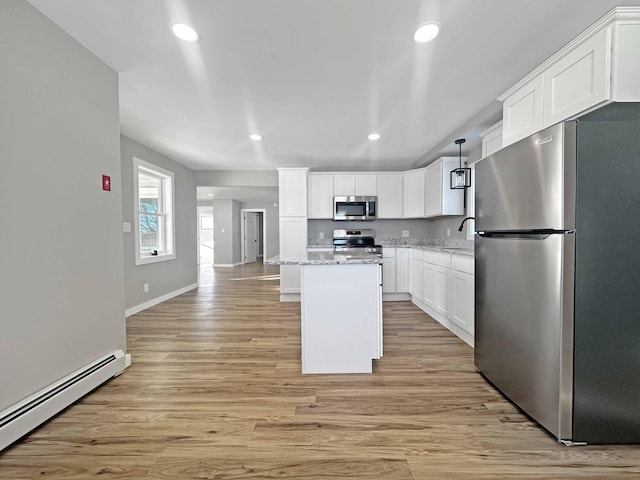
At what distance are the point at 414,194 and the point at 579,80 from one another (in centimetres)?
330

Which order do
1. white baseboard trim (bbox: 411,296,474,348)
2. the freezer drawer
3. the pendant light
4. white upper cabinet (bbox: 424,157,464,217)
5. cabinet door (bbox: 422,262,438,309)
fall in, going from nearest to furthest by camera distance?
the freezer drawer < white baseboard trim (bbox: 411,296,474,348) < cabinet door (bbox: 422,262,438,309) < the pendant light < white upper cabinet (bbox: 424,157,464,217)

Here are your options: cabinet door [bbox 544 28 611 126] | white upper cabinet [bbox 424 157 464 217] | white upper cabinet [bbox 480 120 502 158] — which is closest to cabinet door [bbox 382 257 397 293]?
white upper cabinet [bbox 424 157 464 217]

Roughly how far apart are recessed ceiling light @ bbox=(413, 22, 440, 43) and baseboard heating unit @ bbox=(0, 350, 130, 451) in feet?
10.1

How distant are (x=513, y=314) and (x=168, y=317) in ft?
12.7

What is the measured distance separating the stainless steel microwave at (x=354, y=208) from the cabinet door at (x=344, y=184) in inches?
6.5

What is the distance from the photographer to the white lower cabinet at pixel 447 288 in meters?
2.87

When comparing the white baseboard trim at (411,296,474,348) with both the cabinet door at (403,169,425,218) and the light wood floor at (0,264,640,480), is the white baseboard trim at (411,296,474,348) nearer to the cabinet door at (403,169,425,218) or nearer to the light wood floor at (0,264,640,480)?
the light wood floor at (0,264,640,480)

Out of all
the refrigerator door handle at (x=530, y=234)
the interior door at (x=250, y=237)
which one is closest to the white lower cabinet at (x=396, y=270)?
the refrigerator door handle at (x=530, y=234)

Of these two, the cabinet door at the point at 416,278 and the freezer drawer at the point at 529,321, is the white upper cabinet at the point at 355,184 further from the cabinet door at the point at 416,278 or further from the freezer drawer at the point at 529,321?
the freezer drawer at the point at 529,321

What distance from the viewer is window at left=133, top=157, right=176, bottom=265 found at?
163 inches

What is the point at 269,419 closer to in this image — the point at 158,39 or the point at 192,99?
the point at 158,39

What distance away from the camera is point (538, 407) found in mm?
1619

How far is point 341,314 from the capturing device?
90.4 inches

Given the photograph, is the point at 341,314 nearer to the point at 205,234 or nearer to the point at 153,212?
the point at 153,212
